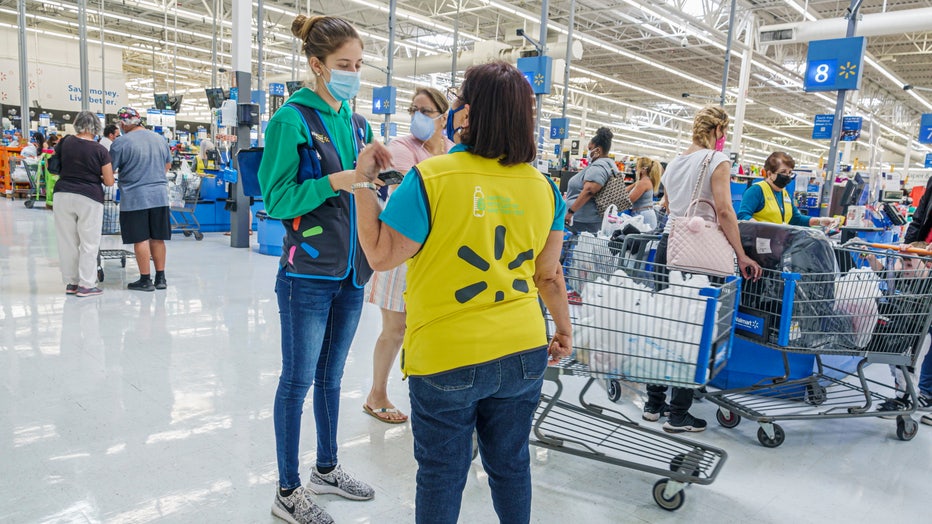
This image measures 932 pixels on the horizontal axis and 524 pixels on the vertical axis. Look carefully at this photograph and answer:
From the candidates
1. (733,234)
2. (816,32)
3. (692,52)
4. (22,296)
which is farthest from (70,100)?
(733,234)

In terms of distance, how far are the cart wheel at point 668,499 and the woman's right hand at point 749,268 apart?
1.19 meters

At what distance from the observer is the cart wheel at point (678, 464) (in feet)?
7.64

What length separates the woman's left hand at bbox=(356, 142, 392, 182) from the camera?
1.42 m

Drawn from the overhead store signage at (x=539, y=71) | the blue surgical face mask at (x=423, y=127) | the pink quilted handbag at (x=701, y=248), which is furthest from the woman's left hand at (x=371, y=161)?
the overhead store signage at (x=539, y=71)

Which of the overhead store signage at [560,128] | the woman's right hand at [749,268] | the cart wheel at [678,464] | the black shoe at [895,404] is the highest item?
the overhead store signage at [560,128]

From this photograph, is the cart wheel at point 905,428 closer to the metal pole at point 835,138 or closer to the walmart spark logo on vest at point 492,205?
the walmart spark logo on vest at point 492,205

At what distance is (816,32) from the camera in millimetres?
12461

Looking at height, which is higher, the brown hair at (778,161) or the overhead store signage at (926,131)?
the overhead store signage at (926,131)

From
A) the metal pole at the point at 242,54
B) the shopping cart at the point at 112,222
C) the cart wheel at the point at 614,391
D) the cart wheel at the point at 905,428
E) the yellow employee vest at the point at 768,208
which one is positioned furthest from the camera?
the metal pole at the point at 242,54

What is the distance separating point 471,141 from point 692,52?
1993 centimetres

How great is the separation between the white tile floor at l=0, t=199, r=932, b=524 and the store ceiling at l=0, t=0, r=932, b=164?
304 inches

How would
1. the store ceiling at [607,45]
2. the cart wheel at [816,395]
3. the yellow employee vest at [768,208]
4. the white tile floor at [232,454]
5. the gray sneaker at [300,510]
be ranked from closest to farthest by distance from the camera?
the gray sneaker at [300,510]
the white tile floor at [232,454]
the cart wheel at [816,395]
the yellow employee vest at [768,208]
the store ceiling at [607,45]

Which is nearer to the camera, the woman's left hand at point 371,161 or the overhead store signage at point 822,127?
the woman's left hand at point 371,161

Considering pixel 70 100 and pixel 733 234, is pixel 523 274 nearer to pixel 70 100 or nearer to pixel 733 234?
pixel 733 234
